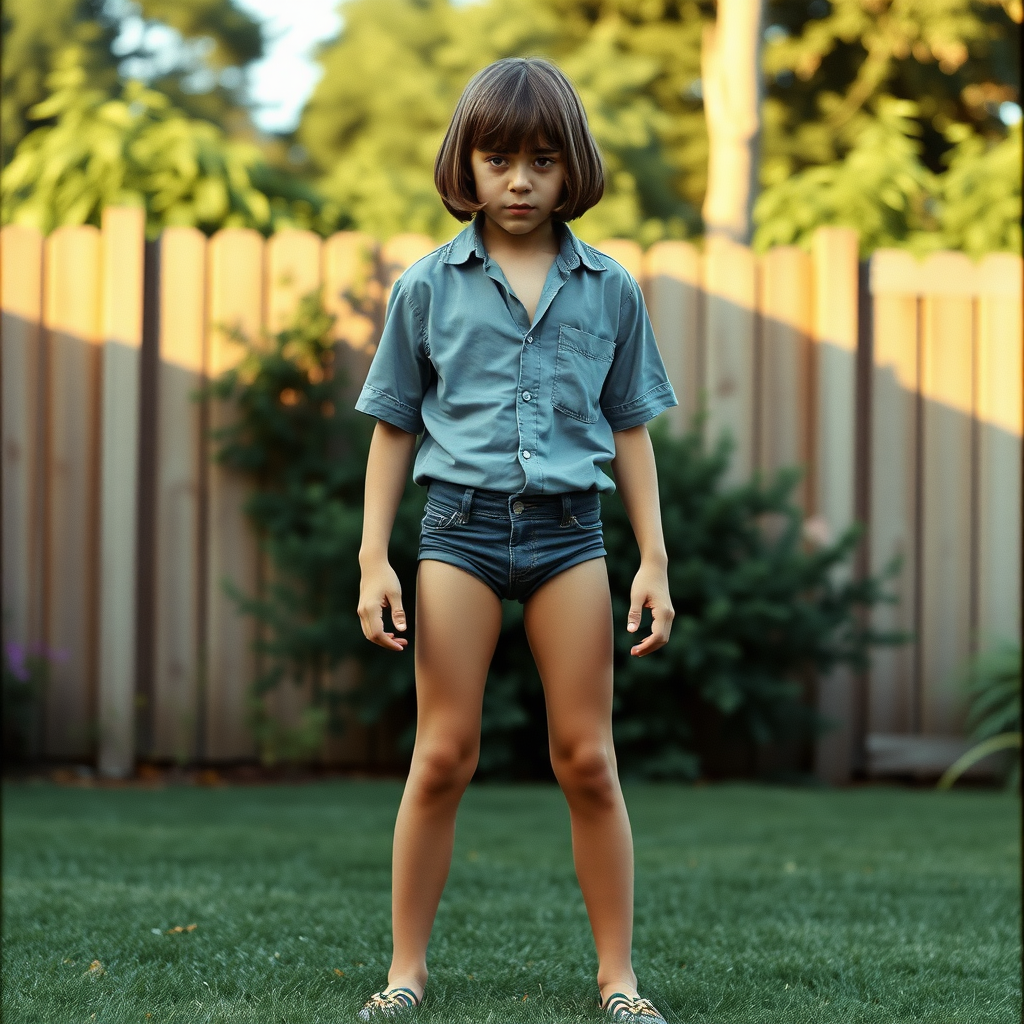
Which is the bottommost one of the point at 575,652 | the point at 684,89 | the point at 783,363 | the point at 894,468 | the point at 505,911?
the point at 505,911

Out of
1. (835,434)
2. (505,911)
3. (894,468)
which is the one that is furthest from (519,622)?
(505,911)

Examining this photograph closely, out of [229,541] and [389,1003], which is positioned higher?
[229,541]

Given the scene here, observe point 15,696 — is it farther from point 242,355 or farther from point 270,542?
point 242,355

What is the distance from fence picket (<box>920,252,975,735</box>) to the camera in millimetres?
5984

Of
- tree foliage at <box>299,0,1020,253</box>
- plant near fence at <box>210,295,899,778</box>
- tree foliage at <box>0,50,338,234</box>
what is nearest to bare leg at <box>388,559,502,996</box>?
plant near fence at <box>210,295,899,778</box>

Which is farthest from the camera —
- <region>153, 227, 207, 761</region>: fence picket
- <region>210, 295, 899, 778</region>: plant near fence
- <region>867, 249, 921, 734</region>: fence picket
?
<region>867, 249, 921, 734</region>: fence picket

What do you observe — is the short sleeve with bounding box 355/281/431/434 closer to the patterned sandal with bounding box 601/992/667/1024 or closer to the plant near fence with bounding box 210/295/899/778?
the patterned sandal with bounding box 601/992/667/1024

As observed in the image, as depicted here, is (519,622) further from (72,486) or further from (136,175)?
(136,175)

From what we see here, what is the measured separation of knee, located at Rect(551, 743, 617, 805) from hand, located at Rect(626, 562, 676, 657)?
185 mm

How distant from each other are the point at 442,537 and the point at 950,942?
4.83 ft

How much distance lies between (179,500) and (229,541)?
0.91 ft

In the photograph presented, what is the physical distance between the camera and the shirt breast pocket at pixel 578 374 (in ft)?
7.33

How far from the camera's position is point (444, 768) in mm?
2217

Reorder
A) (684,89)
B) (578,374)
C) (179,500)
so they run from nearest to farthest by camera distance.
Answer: (578,374), (179,500), (684,89)
